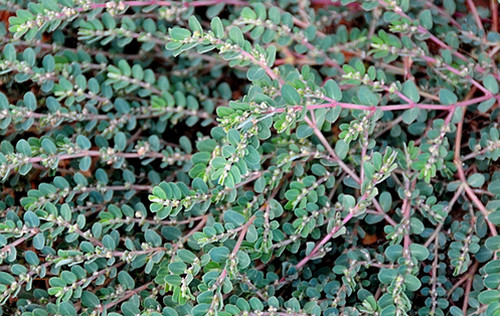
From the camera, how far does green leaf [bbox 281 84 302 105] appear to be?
65.1 inches

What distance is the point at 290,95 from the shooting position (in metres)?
1.67

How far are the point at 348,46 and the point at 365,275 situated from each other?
0.93 m

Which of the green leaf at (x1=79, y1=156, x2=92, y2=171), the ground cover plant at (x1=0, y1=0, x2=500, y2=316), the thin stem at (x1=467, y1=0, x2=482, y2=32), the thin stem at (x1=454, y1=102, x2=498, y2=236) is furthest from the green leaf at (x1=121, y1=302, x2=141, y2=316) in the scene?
the thin stem at (x1=467, y1=0, x2=482, y2=32)

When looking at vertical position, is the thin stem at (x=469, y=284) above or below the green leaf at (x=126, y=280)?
below

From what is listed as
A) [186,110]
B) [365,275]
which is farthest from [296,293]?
[186,110]

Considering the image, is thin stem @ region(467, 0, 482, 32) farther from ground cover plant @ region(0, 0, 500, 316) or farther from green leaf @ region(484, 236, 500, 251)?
green leaf @ region(484, 236, 500, 251)

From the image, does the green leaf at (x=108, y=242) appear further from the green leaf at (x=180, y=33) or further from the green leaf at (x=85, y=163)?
the green leaf at (x=180, y=33)

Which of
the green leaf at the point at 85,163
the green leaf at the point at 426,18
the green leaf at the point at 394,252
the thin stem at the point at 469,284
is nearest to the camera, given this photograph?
the green leaf at the point at 394,252

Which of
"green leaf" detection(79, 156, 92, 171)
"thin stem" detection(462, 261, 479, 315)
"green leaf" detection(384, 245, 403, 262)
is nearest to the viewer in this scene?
"green leaf" detection(384, 245, 403, 262)

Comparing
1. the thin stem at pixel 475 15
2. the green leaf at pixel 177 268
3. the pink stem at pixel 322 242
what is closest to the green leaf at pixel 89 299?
the green leaf at pixel 177 268

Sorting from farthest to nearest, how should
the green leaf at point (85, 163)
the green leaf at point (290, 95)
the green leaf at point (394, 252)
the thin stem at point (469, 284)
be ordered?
1. the green leaf at point (85, 163)
2. the thin stem at point (469, 284)
3. the green leaf at point (394, 252)
4. the green leaf at point (290, 95)

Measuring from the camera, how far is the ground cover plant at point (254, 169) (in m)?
1.71

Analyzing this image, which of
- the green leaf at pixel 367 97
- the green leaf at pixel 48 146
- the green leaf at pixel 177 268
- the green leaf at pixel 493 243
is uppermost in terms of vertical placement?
the green leaf at pixel 367 97

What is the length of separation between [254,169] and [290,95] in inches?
13.1
